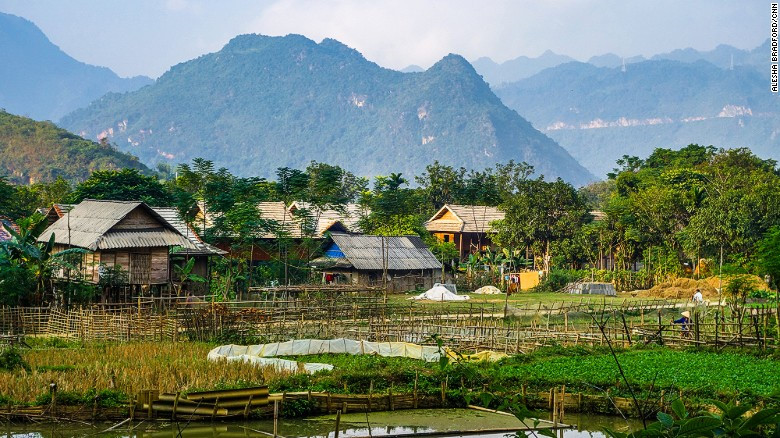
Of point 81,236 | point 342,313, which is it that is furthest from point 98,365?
point 81,236

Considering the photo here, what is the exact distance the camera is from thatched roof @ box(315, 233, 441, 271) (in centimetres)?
3866

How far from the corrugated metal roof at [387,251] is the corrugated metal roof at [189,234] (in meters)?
6.89

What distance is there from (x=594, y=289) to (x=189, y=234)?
683 inches

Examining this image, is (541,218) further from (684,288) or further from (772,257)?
(772,257)

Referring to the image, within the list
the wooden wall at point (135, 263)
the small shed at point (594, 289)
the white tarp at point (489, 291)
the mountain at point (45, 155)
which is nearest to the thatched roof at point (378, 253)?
the white tarp at point (489, 291)

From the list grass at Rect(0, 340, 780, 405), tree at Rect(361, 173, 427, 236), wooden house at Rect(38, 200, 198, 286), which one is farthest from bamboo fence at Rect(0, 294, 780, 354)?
tree at Rect(361, 173, 427, 236)

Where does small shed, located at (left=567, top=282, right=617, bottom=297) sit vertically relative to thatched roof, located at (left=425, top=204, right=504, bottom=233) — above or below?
below

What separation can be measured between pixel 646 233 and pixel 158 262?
78.5ft

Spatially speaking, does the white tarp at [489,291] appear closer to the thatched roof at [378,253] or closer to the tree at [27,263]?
the thatched roof at [378,253]

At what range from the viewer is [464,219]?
2010 inches

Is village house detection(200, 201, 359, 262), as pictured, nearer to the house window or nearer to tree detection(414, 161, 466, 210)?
the house window

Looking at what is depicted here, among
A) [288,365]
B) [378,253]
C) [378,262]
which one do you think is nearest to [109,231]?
[288,365]

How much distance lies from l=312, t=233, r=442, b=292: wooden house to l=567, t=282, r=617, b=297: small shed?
6524 millimetres

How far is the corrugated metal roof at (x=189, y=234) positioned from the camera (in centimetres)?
3238
